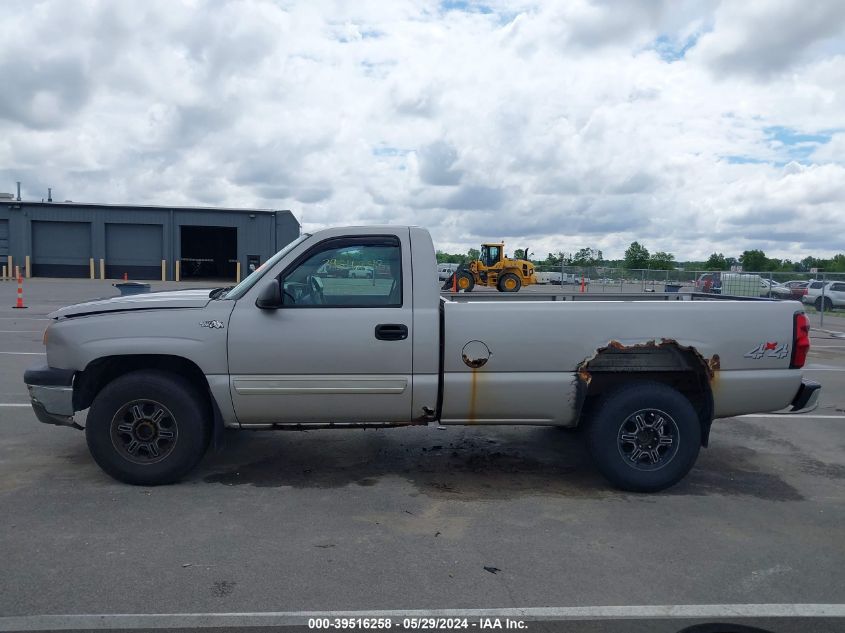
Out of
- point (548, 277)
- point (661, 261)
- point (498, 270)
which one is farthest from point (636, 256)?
point (498, 270)

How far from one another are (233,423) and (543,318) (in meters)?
2.43

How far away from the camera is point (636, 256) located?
90375 millimetres

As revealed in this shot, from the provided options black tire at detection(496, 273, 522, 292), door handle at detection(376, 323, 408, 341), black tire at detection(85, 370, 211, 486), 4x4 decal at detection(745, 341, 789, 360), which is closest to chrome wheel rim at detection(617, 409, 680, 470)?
4x4 decal at detection(745, 341, 789, 360)

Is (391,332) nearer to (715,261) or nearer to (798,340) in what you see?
(798,340)

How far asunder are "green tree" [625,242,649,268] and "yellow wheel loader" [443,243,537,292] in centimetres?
4831

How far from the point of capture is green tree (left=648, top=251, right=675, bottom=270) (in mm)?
78725

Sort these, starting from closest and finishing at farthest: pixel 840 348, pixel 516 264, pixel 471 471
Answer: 1. pixel 471 471
2. pixel 840 348
3. pixel 516 264

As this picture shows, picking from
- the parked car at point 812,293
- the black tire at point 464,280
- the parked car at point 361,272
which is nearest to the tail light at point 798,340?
the parked car at point 361,272

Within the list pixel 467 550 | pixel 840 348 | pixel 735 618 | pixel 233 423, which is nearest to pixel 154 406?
pixel 233 423

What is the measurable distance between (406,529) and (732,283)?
21953 mm

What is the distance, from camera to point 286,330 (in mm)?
5320

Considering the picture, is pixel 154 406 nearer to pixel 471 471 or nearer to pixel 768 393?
pixel 471 471

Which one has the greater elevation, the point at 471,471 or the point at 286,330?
the point at 286,330

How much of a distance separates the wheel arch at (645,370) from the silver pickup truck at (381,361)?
2 cm
